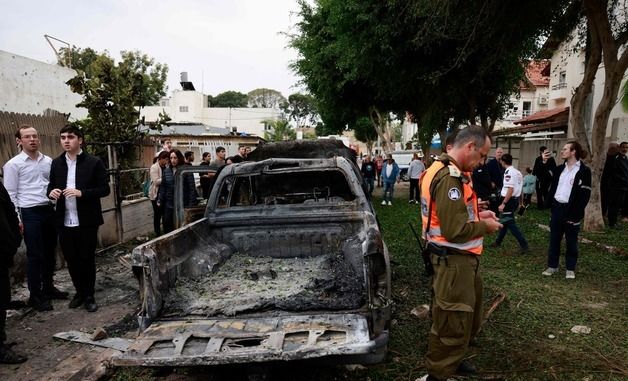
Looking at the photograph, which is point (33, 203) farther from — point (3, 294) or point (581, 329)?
point (581, 329)

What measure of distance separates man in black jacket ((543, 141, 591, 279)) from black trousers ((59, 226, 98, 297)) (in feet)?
18.8

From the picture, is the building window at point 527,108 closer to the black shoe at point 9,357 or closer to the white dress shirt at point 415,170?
the white dress shirt at point 415,170

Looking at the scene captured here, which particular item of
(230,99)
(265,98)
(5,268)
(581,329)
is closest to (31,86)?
(5,268)

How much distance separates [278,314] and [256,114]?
5819cm

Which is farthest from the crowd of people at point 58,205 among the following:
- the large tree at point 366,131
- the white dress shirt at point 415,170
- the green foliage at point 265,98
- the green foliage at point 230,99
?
the green foliage at point 265,98

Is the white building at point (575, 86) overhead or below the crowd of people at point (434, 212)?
overhead

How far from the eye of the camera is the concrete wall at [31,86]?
36.7 ft

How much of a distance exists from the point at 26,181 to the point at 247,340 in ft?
11.8

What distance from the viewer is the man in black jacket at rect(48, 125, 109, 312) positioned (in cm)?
476

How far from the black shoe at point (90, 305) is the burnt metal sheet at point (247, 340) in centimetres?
223

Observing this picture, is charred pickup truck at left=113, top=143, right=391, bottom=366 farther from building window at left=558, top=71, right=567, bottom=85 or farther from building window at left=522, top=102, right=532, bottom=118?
building window at left=522, top=102, right=532, bottom=118

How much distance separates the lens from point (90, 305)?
16.2ft

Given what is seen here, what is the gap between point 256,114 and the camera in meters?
59.8

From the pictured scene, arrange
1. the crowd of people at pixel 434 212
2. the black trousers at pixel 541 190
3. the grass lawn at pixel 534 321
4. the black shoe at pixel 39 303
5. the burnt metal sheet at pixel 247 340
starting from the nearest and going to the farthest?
the burnt metal sheet at pixel 247 340
the crowd of people at pixel 434 212
the grass lawn at pixel 534 321
the black shoe at pixel 39 303
the black trousers at pixel 541 190
